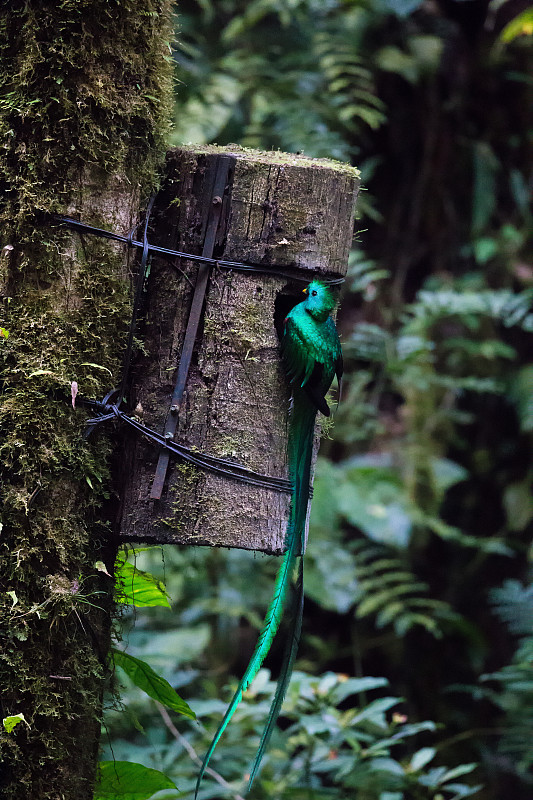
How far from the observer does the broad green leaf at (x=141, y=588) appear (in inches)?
65.8

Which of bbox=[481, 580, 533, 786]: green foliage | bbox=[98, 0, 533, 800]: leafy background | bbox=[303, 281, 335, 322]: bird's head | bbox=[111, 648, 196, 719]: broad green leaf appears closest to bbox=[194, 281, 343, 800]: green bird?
bbox=[303, 281, 335, 322]: bird's head

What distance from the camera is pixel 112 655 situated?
154 cm

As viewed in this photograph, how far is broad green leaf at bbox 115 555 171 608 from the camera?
5.49 ft

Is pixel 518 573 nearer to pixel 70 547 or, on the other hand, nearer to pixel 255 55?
pixel 255 55

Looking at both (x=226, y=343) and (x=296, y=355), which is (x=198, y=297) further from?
(x=296, y=355)

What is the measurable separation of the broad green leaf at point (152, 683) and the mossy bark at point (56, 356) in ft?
0.33

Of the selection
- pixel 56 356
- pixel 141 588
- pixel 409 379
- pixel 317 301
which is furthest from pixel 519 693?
pixel 56 356

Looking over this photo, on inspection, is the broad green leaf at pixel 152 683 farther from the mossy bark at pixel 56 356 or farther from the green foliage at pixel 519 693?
the green foliage at pixel 519 693

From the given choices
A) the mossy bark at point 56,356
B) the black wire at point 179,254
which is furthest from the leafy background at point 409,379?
the black wire at point 179,254

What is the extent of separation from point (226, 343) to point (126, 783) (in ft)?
3.08

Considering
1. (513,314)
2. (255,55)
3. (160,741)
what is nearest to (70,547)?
(160,741)

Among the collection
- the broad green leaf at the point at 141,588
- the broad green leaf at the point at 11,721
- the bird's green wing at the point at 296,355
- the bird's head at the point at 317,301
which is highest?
the bird's head at the point at 317,301

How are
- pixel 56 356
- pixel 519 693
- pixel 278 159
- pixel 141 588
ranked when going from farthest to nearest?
pixel 519 693 < pixel 141 588 < pixel 278 159 < pixel 56 356

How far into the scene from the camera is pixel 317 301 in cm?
154
